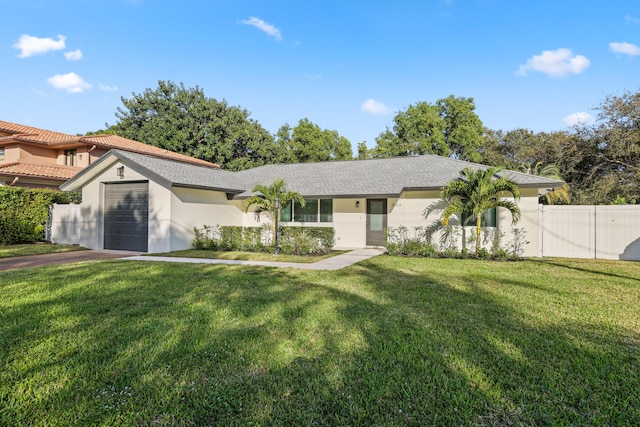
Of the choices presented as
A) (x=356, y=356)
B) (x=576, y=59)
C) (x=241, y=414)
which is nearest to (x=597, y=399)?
(x=356, y=356)

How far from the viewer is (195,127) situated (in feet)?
107

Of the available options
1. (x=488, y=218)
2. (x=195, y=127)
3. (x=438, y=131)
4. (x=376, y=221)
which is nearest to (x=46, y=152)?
(x=195, y=127)

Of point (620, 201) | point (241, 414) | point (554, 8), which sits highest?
point (554, 8)

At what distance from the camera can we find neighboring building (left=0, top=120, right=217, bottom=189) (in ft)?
64.2

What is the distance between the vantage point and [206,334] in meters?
4.12

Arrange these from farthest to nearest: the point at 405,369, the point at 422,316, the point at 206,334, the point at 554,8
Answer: the point at 554,8
the point at 422,316
the point at 206,334
the point at 405,369

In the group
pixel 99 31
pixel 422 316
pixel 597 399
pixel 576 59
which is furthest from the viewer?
pixel 576 59

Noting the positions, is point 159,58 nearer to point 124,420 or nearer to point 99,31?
point 99,31

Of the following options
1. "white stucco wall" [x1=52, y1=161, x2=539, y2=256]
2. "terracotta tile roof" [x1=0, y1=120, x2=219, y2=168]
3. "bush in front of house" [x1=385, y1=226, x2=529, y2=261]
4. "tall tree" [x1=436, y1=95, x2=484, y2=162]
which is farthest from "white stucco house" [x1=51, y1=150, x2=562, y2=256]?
"tall tree" [x1=436, y1=95, x2=484, y2=162]

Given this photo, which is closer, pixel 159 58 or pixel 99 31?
pixel 99 31

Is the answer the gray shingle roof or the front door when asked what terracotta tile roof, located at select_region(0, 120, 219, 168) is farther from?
the front door

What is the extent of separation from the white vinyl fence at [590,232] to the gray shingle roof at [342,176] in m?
1.72

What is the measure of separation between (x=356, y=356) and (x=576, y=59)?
746 inches

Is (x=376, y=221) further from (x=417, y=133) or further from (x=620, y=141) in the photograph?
(x=417, y=133)
